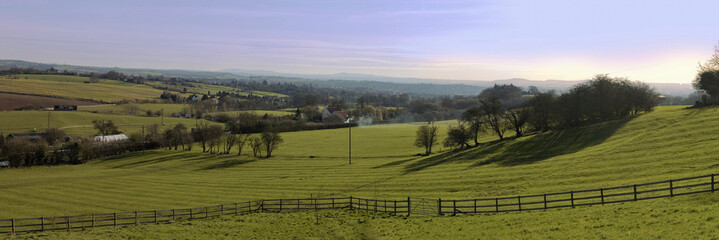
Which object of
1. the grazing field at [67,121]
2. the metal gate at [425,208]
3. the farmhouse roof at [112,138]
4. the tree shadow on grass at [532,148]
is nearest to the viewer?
the metal gate at [425,208]

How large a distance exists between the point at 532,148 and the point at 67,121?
355 ft

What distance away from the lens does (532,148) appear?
53.5m

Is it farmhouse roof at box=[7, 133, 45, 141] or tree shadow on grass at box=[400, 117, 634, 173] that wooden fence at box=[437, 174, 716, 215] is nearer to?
tree shadow on grass at box=[400, 117, 634, 173]

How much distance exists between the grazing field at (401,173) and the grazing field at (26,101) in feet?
232

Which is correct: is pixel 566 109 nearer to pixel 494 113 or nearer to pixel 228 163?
pixel 494 113

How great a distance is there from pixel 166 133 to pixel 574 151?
74.7m

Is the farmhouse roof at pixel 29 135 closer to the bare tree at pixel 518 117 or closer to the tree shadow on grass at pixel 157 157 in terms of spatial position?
the tree shadow on grass at pixel 157 157

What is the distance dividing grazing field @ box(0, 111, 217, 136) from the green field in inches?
1396

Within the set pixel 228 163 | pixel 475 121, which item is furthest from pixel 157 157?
pixel 475 121

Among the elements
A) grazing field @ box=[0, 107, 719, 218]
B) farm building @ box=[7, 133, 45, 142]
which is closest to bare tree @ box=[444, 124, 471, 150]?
grazing field @ box=[0, 107, 719, 218]

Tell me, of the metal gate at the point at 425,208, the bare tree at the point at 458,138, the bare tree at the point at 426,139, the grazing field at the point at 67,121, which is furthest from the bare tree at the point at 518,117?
the grazing field at the point at 67,121

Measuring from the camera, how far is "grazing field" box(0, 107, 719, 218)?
116 feet

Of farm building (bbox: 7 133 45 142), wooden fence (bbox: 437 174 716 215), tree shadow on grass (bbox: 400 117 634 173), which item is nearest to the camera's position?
wooden fence (bbox: 437 174 716 215)

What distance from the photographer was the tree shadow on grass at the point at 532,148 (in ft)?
161
